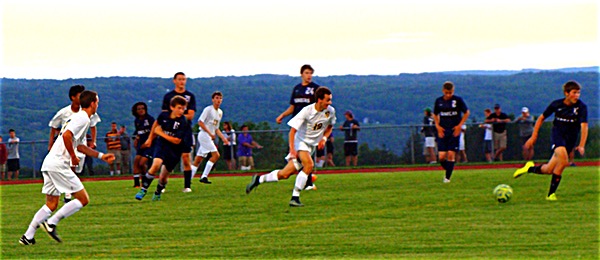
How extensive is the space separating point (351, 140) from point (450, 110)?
12.6 m

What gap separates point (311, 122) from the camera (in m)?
17.0

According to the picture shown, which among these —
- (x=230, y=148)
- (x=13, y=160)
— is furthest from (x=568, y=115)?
(x=13, y=160)

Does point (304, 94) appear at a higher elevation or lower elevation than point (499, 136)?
higher

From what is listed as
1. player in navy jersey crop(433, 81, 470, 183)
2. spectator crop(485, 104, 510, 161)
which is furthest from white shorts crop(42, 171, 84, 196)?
spectator crop(485, 104, 510, 161)

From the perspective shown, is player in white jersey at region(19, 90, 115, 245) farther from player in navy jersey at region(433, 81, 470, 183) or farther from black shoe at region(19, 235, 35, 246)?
player in navy jersey at region(433, 81, 470, 183)

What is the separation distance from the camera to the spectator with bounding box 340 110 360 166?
3391 cm

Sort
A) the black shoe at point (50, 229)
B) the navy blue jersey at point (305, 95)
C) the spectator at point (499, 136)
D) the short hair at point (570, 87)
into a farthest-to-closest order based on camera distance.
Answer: the spectator at point (499, 136), the navy blue jersey at point (305, 95), the short hair at point (570, 87), the black shoe at point (50, 229)

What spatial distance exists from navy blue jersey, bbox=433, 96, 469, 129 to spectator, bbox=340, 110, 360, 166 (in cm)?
1207

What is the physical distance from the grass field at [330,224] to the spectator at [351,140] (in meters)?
12.3

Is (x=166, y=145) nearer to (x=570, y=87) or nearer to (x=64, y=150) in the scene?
(x=64, y=150)

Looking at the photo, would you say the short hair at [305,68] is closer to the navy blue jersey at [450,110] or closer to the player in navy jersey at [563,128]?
the navy blue jersey at [450,110]

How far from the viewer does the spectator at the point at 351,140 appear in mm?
33906

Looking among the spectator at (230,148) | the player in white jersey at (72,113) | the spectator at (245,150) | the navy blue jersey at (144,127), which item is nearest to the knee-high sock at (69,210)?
the player in white jersey at (72,113)

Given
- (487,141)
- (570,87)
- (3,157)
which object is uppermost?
(570,87)
